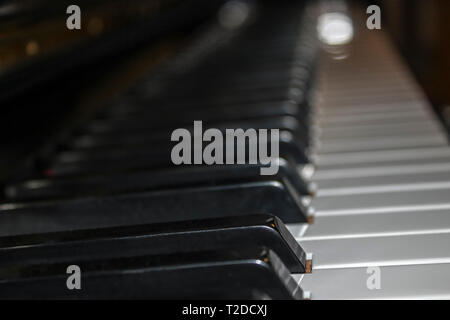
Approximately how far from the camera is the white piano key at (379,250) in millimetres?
963

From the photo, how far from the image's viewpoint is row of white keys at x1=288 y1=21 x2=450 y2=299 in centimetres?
91

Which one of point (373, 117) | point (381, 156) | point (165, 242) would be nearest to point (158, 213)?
point (165, 242)

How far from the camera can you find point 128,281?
2.84 feet

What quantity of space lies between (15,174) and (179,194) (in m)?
0.47

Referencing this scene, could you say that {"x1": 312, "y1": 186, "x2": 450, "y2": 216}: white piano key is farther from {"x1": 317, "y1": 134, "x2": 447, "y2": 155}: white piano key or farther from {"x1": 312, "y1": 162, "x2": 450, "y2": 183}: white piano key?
{"x1": 317, "y1": 134, "x2": 447, "y2": 155}: white piano key

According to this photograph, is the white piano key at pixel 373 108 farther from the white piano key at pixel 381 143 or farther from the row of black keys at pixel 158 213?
the white piano key at pixel 381 143

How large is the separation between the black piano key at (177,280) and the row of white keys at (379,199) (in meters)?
0.06

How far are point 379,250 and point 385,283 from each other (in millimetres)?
118

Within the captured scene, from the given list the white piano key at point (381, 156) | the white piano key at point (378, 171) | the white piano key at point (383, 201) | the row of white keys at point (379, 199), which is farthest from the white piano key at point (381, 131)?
the white piano key at point (383, 201)

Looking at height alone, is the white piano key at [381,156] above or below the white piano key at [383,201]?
above

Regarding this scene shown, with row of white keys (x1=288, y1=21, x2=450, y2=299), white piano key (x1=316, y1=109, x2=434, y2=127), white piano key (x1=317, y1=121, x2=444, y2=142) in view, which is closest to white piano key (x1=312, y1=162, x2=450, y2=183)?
row of white keys (x1=288, y1=21, x2=450, y2=299)

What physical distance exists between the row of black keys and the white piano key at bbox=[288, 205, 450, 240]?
4cm

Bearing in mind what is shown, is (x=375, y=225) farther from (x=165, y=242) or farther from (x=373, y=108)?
(x=373, y=108)
